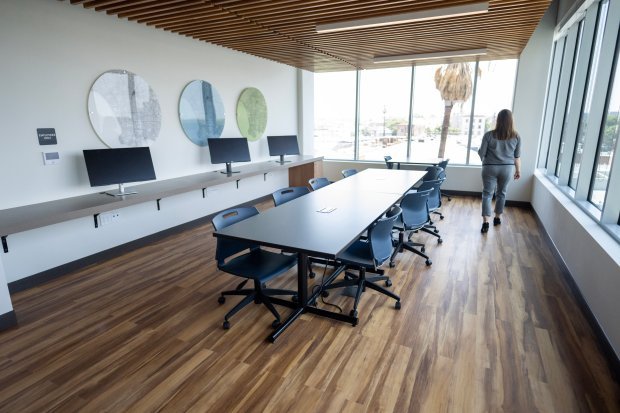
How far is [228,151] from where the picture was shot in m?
5.51

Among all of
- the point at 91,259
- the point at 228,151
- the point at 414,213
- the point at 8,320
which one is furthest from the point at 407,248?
the point at 8,320

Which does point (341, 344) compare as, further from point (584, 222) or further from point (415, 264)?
point (584, 222)

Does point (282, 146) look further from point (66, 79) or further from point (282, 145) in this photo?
point (66, 79)

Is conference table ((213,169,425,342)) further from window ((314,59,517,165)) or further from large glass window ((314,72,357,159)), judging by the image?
large glass window ((314,72,357,159))

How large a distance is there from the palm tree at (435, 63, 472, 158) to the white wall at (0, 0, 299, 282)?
4797mm

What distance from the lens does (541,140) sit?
6.50 meters

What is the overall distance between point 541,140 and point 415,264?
4.39 meters

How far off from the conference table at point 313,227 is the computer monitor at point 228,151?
2.03 meters

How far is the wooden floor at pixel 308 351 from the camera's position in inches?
80.8

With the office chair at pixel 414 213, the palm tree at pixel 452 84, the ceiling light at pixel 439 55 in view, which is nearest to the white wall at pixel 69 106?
the ceiling light at pixel 439 55

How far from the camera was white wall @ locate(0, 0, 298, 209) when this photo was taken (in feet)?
10.6

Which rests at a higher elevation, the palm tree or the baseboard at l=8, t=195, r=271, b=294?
the palm tree

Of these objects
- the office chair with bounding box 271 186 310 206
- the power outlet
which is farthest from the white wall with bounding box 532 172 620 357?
the power outlet

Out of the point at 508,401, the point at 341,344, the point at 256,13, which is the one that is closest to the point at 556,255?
the point at 508,401
